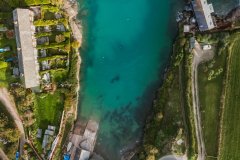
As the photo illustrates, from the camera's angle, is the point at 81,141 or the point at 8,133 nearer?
the point at 8,133

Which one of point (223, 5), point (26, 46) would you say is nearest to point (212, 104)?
point (223, 5)

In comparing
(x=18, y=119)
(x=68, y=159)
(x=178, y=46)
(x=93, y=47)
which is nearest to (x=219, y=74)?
(x=178, y=46)

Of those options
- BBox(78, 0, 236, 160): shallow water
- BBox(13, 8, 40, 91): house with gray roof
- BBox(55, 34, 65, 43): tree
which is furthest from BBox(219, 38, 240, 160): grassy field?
BBox(13, 8, 40, 91): house with gray roof

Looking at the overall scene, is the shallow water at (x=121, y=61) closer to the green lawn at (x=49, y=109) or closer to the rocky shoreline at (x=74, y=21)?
the rocky shoreline at (x=74, y=21)

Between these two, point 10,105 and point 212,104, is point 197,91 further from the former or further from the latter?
point 10,105

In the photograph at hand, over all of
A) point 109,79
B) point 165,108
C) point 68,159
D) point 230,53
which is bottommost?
point 68,159

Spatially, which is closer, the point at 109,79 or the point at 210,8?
the point at 210,8

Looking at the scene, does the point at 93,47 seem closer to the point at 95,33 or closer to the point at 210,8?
the point at 95,33
